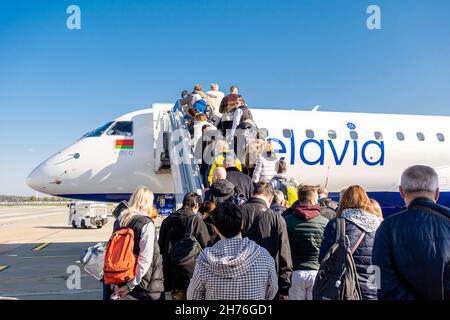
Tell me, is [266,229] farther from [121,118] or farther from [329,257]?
[121,118]

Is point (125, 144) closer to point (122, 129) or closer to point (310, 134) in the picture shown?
point (122, 129)

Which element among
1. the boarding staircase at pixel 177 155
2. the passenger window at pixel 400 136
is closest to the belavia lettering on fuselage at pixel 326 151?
the passenger window at pixel 400 136

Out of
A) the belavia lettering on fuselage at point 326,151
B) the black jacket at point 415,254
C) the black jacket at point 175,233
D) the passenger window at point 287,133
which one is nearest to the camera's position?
the black jacket at point 415,254

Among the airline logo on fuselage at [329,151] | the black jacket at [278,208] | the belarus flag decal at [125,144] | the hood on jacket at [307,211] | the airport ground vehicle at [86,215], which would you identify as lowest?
the airport ground vehicle at [86,215]

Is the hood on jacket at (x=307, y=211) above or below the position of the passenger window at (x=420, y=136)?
below

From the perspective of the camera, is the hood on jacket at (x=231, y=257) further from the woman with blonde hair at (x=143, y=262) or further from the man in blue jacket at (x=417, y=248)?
the woman with blonde hair at (x=143, y=262)

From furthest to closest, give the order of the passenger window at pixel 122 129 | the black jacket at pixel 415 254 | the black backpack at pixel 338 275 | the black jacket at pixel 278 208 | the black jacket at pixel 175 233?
the passenger window at pixel 122 129 → the black jacket at pixel 278 208 → the black jacket at pixel 175 233 → the black backpack at pixel 338 275 → the black jacket at pixel 415 254

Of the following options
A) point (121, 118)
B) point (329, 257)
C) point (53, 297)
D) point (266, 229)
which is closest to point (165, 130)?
point (121, 118)

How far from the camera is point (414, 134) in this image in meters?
13.6

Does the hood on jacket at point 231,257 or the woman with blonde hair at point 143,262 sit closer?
the hood on jacket at point 231,257

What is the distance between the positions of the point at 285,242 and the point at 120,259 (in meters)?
1.70

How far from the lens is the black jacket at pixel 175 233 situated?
4.73m

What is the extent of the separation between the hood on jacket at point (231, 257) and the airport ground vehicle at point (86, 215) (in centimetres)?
2424

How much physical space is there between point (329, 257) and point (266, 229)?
0.90 metres
